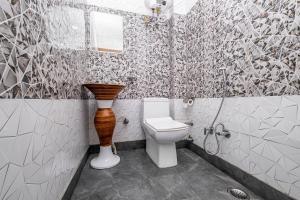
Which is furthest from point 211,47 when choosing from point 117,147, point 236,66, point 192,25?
point 117,147

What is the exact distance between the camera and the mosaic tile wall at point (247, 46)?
2.83ft

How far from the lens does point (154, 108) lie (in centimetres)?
181

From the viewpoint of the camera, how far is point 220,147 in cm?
141

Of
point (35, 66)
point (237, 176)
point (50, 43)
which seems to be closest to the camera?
point (35, 66)

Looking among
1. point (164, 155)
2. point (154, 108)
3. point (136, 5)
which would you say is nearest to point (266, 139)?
point (164, 155)

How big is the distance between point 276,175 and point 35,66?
5.05ft

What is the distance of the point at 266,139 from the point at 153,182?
36.8 inches

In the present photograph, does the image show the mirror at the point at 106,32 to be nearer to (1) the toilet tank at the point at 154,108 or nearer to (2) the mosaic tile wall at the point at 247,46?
(1) the toilet tank at the point at 154,108

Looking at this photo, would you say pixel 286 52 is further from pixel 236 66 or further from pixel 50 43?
pixel 50 43

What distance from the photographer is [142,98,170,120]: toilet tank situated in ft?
5.84

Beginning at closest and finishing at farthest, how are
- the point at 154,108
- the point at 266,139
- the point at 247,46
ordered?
the point at 266,139, the point at 247,46, the point at 154,108

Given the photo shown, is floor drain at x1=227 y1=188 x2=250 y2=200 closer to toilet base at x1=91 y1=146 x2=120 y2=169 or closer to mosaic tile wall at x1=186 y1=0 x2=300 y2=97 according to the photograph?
mosaic tile wall at x1=186 y1=0 x2=300 y2=97

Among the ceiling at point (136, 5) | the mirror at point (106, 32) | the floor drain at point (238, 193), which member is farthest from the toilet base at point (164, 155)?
the ceiling at point (136, 5)

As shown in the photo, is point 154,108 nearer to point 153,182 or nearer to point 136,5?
point 153,182
